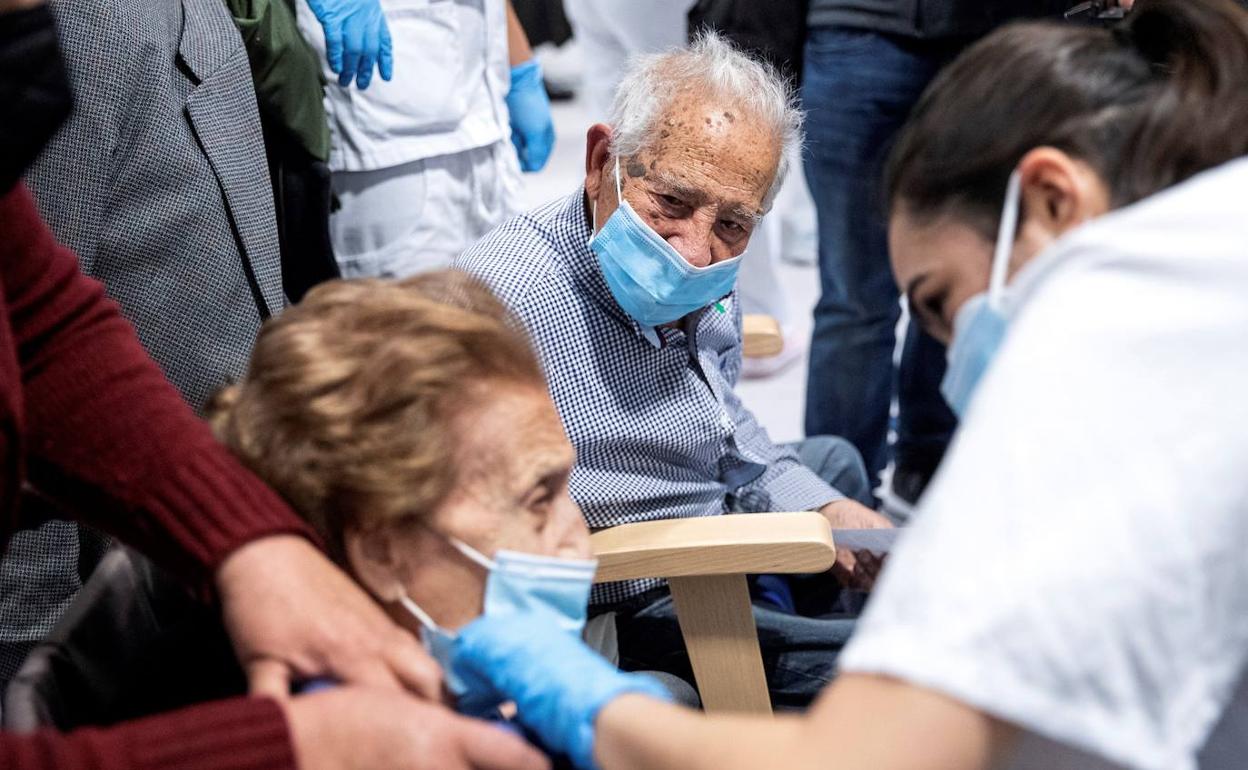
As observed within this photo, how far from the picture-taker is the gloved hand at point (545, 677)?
1059 millimetres

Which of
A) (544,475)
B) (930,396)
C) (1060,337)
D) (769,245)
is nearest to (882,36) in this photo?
(930,396)

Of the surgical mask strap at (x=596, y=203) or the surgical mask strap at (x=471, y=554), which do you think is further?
the surgical mask strap at (x=596, y=203)

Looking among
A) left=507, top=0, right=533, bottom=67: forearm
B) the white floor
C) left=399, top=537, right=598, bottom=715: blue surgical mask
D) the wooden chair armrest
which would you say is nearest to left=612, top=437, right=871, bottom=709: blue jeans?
the wooden chair armrest

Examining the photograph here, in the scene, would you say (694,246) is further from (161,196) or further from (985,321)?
(985,321)

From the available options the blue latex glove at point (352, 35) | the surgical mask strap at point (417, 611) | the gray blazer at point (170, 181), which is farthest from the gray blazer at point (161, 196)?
the surgical mask strap at point (417, 611)

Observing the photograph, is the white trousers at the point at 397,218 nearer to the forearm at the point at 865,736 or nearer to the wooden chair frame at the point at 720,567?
the wooden chair frame at the point at 720,567

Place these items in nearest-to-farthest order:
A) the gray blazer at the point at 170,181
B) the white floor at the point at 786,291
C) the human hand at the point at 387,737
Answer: the human hand at the point at 387,737 → the gray blazer at the point at 170,181 → the white floor at the point at 786,291

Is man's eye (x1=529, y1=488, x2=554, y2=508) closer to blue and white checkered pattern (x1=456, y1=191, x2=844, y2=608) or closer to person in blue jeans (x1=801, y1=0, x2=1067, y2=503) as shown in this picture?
blue and white checkered pattern (x1=456, y1=191, x2=844, y2=608)

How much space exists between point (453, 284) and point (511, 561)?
0.29 metres

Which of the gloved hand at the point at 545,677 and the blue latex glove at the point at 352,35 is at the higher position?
the blue latex glove at the point at 352,35

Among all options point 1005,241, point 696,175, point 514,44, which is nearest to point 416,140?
point 514,44

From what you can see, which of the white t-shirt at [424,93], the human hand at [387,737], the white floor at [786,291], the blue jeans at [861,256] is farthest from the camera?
the white floor at [786,291]

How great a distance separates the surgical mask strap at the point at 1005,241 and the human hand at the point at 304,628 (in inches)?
22.1

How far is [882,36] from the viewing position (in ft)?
8.68
